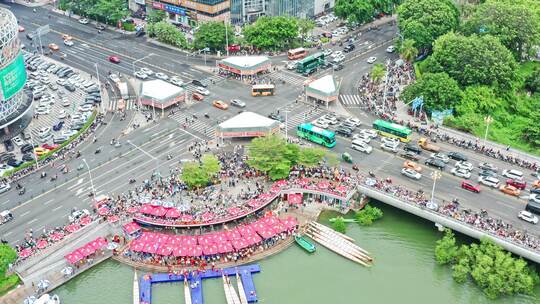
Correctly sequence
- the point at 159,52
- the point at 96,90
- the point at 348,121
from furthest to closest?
1. the point at 159,52
2. the point at 96,90
3. the point at 348,121

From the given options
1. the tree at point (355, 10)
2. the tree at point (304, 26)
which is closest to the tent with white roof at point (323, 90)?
the tree at point (304, 26)

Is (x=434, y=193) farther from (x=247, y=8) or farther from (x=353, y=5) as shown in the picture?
(x=247, y=8)

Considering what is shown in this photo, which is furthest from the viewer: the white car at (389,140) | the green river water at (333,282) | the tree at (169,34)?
the tree at (169,34)

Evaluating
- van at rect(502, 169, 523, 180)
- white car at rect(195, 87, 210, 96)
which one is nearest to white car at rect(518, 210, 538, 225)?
van at rect(502, 169, 523, 180)

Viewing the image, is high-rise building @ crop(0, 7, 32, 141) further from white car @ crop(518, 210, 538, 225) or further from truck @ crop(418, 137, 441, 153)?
white car @ crop(518, 210, 538, 225)

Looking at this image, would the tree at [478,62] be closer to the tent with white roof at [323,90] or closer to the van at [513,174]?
the tent with white roof at [323,90]

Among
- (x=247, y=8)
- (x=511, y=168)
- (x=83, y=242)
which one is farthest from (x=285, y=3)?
(x=83, y=242)
